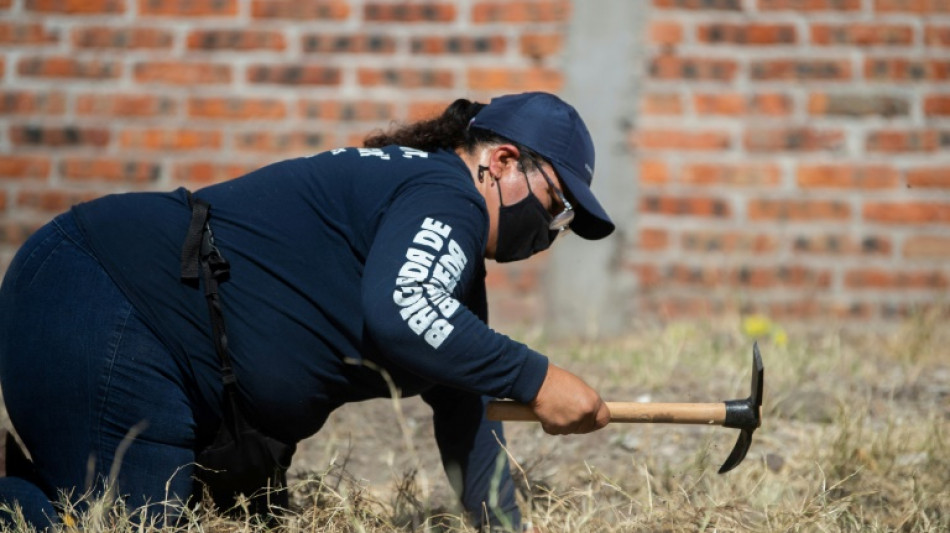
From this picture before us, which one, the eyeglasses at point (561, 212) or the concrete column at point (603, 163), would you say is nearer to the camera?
the eyeglasses at point (561, 212)

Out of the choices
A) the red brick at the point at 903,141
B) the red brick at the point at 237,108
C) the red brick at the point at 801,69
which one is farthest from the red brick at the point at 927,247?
the red brick at the point at 237,108

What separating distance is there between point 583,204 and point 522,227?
156mm

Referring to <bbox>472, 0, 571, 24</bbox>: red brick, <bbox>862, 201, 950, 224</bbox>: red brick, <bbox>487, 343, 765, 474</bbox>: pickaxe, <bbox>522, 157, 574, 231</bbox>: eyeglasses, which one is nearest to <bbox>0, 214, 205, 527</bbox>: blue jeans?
<bbox>487, 343, 765, 474</bbox>: pickaxe

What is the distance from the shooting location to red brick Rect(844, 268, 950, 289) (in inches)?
187

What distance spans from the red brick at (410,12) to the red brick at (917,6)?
1809 millimetres

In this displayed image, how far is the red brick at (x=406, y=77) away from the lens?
15.6 feet

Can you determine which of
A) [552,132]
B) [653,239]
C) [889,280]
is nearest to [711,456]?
[552,132]

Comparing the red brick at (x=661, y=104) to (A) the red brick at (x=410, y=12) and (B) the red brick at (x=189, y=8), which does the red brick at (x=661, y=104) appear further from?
(B) the red brick at (x=189, y=8)

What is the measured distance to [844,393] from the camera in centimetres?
379

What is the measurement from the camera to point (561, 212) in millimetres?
2721

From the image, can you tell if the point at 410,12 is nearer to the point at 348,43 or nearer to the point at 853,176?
the point at 348,43

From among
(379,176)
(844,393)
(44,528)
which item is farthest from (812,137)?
(44,528)

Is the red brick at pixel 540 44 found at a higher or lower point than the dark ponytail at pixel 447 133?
higher

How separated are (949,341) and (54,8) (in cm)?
396
